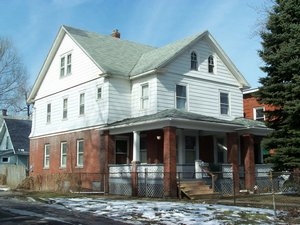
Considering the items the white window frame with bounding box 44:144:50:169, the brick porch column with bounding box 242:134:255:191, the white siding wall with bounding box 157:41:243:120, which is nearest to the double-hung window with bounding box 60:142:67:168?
the white window frame with bounding box 44:144:50:169

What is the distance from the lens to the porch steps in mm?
21828

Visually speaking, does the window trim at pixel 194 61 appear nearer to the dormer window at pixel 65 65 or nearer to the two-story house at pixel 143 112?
the two-story house at pixel 143 112

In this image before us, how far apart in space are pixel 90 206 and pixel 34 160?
19.0 meters

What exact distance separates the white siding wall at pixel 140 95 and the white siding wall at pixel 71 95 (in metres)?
1.80

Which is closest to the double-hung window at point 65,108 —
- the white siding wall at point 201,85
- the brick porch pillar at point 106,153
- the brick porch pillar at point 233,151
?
the brick porch pillar at point 106,153

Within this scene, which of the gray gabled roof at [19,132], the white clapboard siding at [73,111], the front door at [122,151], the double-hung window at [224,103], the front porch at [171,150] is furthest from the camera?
the gray gabled roof at [19,132]

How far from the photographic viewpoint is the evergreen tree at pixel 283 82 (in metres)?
20.3

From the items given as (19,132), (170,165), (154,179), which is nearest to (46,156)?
(154,179)

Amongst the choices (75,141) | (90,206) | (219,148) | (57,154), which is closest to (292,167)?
(219,148)

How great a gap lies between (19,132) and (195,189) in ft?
112

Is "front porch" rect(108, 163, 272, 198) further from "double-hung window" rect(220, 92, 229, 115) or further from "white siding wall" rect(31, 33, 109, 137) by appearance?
"double-hung window" rect(220, 92, 229, 115)

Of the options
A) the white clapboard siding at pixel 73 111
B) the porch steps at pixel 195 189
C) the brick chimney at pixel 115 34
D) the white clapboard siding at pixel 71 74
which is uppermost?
the brick chimney at pixel 115 34

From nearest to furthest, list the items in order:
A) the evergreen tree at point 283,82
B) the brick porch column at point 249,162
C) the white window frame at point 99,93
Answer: the evergreen tree at point 283,82 → the brick porch column at point 249,162 → the white window frame at point 99,93

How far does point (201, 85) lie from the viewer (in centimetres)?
2769
